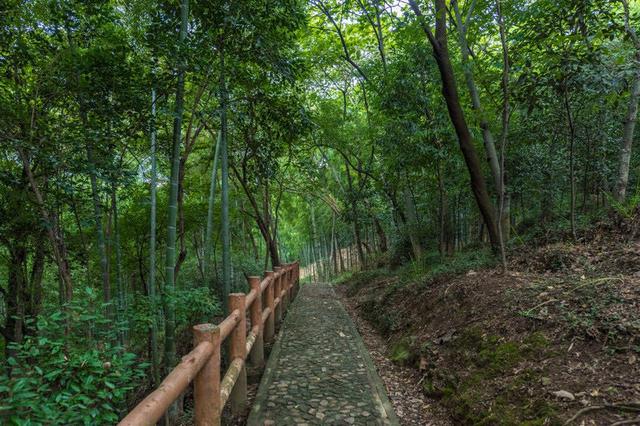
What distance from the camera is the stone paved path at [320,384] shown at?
9.60ft

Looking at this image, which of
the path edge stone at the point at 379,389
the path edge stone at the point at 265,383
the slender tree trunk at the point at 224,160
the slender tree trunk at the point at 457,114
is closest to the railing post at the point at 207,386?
the path edge stone at the point at 265,383

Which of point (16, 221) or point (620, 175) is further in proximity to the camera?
point (620, 175)

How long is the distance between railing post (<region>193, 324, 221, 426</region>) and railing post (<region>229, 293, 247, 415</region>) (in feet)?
3.13

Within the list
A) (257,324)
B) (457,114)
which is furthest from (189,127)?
(457,114)

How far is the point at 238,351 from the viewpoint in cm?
321

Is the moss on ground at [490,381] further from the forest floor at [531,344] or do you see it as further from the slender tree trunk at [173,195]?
the slender tree trunk at [173,195]

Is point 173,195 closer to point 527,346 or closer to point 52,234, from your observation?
point 52,234

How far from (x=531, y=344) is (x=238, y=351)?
8.10 ft

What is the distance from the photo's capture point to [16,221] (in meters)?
5.05

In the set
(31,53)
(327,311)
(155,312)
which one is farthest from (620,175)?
(31,53)

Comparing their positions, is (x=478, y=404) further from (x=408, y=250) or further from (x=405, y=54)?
(x=408, y=250)

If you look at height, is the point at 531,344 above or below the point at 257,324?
below

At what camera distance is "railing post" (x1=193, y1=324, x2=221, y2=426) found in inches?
85.0

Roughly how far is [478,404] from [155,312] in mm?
3177
